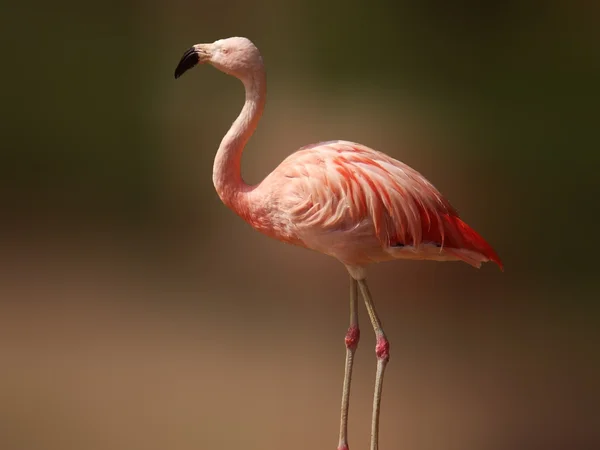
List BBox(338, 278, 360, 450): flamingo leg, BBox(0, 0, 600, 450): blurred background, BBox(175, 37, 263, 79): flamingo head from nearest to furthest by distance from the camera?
BBox(175, 37, 263, 79): flamingo head
BBox(338, 278, 360, 450): flamingo leg
BBox(0, 0, 600, 450): blurred background

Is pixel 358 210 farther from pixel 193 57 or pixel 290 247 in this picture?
pixel 290 247

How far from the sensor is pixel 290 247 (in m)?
3.41

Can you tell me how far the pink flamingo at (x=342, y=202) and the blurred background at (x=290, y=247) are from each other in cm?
76

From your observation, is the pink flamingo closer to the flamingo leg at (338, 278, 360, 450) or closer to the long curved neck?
the long curved neck

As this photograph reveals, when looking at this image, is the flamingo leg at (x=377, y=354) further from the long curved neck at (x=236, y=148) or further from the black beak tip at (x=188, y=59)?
the black beak tip at (x=188, y=59)

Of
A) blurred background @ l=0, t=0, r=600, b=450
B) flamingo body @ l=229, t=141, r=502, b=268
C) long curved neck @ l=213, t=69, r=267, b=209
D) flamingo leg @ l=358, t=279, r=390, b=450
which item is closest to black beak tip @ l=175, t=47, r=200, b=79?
long curved neck @ l=213, t=69, r=267, b=209

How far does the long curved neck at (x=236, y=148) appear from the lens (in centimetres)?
212

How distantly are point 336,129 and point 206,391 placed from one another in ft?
4.20

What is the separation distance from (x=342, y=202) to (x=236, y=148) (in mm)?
387

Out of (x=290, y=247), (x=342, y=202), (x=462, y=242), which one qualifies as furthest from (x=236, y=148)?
(x=290, y=247)

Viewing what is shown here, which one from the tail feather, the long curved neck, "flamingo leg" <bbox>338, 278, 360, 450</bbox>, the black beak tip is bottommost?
"flamingo leg" <bbox>338, 278, 360, 450</bbox>

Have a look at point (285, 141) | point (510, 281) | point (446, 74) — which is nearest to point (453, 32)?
point (446, 74)

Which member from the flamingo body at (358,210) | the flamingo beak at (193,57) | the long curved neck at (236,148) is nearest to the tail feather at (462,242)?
the flamingo body at (358,210)

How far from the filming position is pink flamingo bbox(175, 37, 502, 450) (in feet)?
6.47
